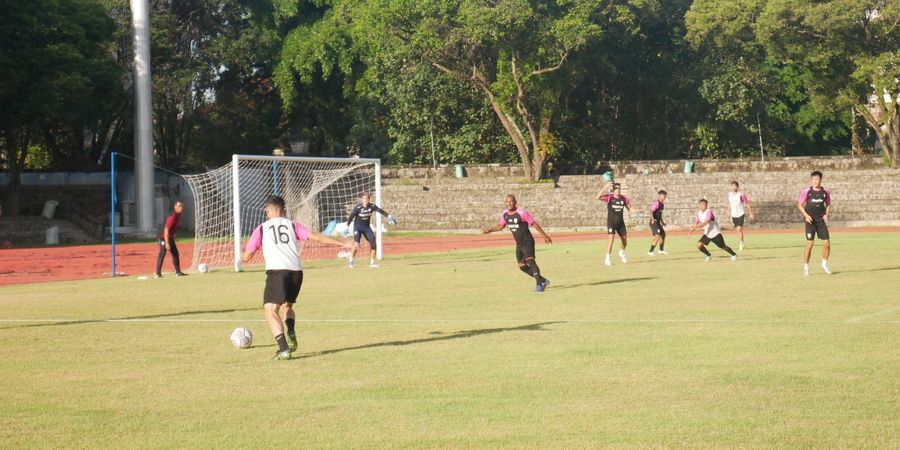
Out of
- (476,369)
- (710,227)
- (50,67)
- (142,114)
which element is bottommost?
(476,369)

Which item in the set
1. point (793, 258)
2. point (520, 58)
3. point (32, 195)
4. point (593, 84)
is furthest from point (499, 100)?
point (793, 258)

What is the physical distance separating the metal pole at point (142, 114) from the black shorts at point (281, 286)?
40.9 metres

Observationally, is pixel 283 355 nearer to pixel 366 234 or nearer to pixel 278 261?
pixel 278 261

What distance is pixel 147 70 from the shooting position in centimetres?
5234

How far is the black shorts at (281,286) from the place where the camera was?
12.3m

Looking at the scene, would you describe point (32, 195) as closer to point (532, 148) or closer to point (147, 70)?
point (147, 70)

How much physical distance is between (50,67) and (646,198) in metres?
27.3

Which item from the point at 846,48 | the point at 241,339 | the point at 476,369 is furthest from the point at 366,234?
the point at 846,48

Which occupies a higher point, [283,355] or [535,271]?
[535,271]

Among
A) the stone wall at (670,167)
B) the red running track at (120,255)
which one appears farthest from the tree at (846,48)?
the red running track at (120,255)

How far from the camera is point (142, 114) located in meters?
52.2

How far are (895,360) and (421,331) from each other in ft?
19.1

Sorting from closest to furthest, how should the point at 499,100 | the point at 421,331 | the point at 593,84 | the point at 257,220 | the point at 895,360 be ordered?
the point at 895,360 → the point at 421,331 → the point at 257,220 → the point at 499,100 → the point at 593,84

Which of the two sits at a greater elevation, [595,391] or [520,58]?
[520,58]
